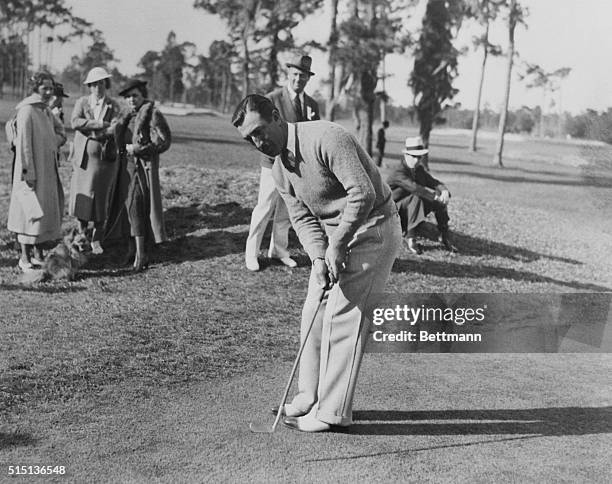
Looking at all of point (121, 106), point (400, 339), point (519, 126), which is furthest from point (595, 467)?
point (519, 126)

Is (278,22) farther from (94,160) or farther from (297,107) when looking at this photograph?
(94,160)

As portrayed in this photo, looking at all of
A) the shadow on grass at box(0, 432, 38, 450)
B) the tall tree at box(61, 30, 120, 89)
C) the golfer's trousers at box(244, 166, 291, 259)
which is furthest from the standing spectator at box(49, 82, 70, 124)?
the shadow on grass at box(0, 432, 38, 450)

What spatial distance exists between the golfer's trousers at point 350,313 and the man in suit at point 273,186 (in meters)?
2.14

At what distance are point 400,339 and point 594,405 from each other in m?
1.14

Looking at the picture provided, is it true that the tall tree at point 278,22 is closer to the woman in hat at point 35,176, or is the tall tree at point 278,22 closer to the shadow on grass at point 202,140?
the woman in hat at point 35,176

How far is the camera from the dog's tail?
459 centimetres

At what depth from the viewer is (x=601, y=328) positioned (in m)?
4.75

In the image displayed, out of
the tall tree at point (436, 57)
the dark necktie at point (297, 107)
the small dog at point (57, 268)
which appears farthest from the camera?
the tall tree at point (436, 57)

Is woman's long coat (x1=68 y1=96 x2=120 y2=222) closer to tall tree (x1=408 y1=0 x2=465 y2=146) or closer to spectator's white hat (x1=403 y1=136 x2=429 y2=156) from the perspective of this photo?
spectator's white hat (x1=403 y1=136 x2=429 y2=156)

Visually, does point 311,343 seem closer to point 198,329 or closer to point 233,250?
point 198,329

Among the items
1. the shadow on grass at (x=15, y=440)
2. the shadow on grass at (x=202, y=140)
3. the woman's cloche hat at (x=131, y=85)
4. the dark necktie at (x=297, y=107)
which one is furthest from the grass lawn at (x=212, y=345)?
the shadow on grass at (x=202, y=140)

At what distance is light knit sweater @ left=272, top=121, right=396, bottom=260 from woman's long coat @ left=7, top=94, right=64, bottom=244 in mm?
2600

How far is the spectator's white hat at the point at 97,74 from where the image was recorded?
5.11 metres

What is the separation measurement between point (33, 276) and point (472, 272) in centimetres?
307
